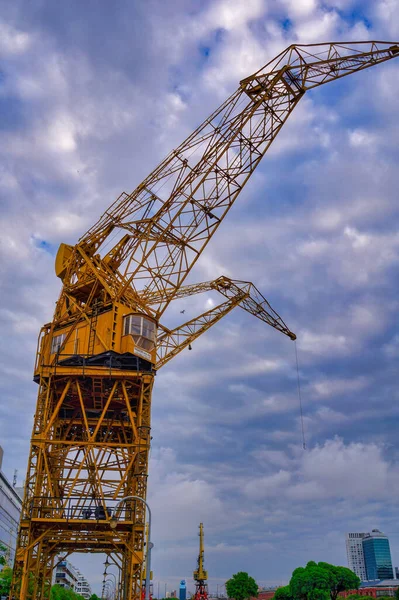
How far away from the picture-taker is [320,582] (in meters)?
102

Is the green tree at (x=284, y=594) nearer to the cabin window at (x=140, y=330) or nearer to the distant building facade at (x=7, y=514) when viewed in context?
the distant building facade at (x=7, y=514)

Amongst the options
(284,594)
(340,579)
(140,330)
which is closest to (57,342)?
(140,330)

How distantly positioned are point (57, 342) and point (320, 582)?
257 ft

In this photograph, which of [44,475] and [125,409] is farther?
[125,409]

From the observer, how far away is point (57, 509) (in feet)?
131

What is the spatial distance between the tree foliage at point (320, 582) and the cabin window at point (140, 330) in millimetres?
76901

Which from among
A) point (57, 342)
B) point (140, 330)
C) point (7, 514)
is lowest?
point (7, 514)

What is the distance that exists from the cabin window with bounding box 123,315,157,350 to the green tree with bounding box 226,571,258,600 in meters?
104

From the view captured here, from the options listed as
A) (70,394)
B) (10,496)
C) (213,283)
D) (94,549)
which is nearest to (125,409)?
(70,394)

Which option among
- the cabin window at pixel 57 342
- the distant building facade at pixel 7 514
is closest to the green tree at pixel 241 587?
the distant building facade at pixel 7 514

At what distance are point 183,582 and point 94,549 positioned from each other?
8889 cm

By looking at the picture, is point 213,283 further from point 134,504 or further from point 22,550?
point 22,550

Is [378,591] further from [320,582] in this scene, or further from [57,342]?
[57,342]

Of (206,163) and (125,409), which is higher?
(206,163)
